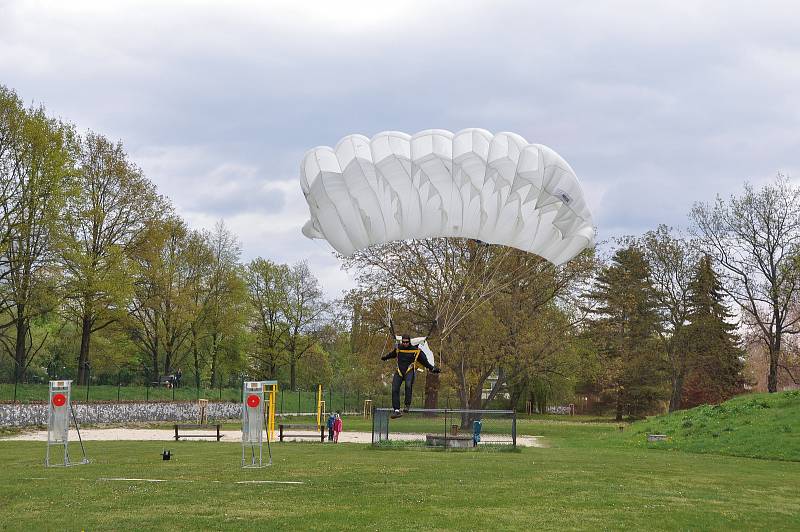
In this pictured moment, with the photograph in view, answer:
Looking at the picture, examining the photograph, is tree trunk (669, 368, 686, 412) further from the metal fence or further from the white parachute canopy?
the white parachute canopy

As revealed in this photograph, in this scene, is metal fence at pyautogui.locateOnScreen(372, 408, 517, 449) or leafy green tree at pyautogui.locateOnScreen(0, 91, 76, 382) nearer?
metal fence at pyautogui.locateOnScreen(372, 408, 517, 449)

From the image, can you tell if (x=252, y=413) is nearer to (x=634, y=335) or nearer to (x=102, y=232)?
(x=102, y=232)

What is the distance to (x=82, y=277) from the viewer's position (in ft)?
126

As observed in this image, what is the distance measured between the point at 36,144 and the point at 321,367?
37.4 metres

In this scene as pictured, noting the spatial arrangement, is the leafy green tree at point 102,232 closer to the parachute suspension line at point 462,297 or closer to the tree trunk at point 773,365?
the parachute suspension line at point 462,297

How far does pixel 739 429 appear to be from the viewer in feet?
83.3

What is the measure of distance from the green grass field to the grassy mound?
253cm

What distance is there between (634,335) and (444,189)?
43397mm

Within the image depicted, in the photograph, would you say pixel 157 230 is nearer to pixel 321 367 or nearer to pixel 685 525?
pixel 321 367

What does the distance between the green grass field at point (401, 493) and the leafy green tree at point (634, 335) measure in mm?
32974

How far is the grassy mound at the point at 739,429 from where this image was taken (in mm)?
23000

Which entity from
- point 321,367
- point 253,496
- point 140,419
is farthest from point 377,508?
point 321,367

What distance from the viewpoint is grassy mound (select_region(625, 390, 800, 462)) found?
23000 millimetres

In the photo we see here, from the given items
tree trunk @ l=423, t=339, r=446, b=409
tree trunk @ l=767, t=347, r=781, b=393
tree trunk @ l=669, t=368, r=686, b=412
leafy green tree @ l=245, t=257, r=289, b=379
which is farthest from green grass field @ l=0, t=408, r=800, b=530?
leafy green tree @ l=245, t=257, r=289, b=379
